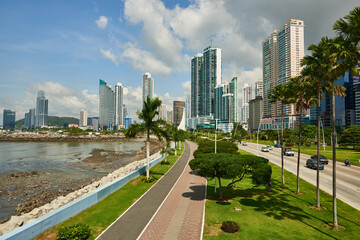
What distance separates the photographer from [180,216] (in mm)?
15625

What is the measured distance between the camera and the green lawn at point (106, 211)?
13.5 meters

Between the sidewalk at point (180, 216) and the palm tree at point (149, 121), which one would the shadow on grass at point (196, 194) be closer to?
the sidewalk at point (180, 216)

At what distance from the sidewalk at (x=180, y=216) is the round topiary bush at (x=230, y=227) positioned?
5.31ft

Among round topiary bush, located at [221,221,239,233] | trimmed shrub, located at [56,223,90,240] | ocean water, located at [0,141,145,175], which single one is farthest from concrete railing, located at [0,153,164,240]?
ocean water, located at [0,141,145,175]

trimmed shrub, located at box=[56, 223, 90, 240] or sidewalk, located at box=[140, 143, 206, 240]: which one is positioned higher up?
trimmed shrub, located at box=[56, 223, 90, 240]

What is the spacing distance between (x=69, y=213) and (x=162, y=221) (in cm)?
749

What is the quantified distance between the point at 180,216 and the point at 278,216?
314 inches

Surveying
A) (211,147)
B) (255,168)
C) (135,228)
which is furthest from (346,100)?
(135,228)

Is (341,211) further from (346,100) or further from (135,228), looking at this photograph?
(346,100)

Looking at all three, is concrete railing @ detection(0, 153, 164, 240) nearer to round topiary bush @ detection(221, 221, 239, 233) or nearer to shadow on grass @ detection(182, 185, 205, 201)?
shadow on grass @ detection(182, 185, 205, 201)

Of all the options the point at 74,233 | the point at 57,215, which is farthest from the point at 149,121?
the point at 74,233

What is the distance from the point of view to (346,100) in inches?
6663

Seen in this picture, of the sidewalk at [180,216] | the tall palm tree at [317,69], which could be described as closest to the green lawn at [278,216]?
the sidewalk at [180,216]

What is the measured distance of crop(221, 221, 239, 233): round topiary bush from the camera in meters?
13.1
